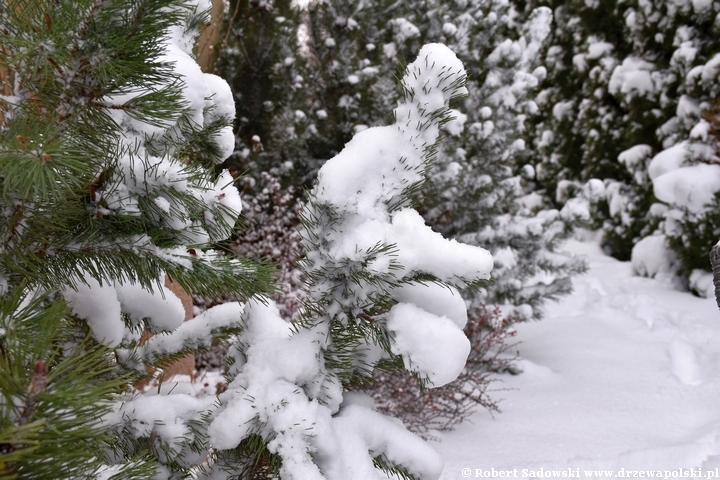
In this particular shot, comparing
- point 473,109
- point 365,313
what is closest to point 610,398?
point 473,109

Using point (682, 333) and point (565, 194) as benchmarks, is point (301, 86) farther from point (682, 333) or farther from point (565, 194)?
point (565, 194)

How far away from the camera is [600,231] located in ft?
27.3

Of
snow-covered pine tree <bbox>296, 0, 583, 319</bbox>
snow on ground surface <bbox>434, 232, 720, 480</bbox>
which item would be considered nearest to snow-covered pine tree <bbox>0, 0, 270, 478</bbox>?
snow on ground surface <bbox>434, 232, 720, 480</bbox>

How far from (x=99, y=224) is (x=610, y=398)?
137 inches

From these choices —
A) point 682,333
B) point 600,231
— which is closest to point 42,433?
point 682,333

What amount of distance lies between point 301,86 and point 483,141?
1.71 metres

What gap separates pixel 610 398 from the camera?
3.55 m

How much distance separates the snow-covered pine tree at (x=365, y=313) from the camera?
942 mm

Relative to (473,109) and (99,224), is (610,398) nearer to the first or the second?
(473,109)

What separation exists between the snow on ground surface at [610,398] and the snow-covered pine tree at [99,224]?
6.68 ft

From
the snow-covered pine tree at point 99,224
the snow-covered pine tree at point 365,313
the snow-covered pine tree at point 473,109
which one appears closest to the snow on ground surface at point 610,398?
the snow-covered pine tree at point 473,109

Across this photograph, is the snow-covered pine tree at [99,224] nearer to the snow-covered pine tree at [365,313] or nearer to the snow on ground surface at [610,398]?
the snow-covered pine tree at [365,313]

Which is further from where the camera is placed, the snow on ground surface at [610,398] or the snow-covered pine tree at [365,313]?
the snow on ground surface at [610,398]

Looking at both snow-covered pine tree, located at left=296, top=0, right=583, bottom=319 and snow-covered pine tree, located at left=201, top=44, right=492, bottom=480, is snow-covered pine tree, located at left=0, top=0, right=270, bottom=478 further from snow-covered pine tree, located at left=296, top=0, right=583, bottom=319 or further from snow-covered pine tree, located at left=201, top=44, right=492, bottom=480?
snow-covered pine tree, located at left=296, top=0, right=583, bottom=319
